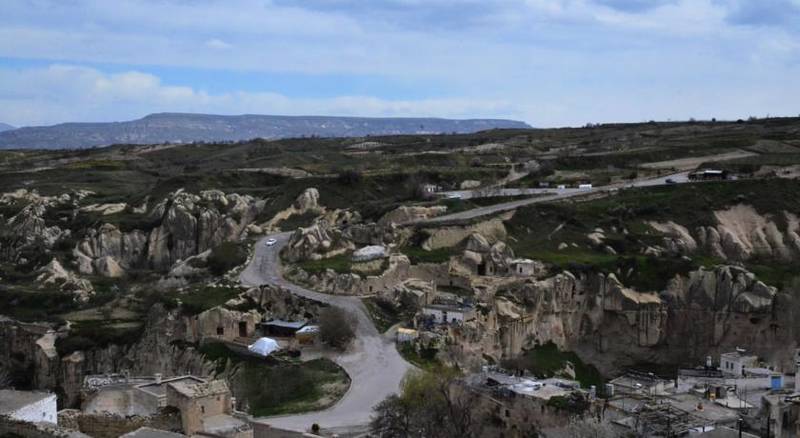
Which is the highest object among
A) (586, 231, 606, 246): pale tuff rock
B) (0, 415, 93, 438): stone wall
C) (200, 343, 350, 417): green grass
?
(0, 415, 93, 438): stone wall

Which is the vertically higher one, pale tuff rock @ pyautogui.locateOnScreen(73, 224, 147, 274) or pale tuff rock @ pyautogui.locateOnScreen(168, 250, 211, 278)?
pale tuff rock @ pyautogui.locateOnScreen(168, 250, 211, 278)

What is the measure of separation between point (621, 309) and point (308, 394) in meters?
25.1

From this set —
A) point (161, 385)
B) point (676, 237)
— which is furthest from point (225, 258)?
point (676, 237)

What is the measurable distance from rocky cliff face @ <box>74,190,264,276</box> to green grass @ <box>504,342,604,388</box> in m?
32.3

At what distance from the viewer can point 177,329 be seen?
48156mm

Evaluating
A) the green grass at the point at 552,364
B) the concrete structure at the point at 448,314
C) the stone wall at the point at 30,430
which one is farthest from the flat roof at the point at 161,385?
the green grass at the point at 552,364

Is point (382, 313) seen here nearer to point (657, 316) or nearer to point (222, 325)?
point (222, 325)

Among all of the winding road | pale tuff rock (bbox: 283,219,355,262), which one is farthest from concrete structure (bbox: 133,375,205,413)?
pale tuff rock (bbox: 283,219,355,262)

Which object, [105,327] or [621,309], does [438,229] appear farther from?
[105,327]

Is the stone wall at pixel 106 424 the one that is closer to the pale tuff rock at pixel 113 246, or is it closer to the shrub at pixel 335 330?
the shrub at pixel 335 330

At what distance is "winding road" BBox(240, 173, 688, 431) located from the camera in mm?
35812

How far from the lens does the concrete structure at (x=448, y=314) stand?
159 feet

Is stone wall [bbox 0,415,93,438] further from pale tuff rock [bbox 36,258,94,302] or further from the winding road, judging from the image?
pale tuff rock [bbox 36,258,94,302]

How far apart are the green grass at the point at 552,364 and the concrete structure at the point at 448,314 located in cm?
329
